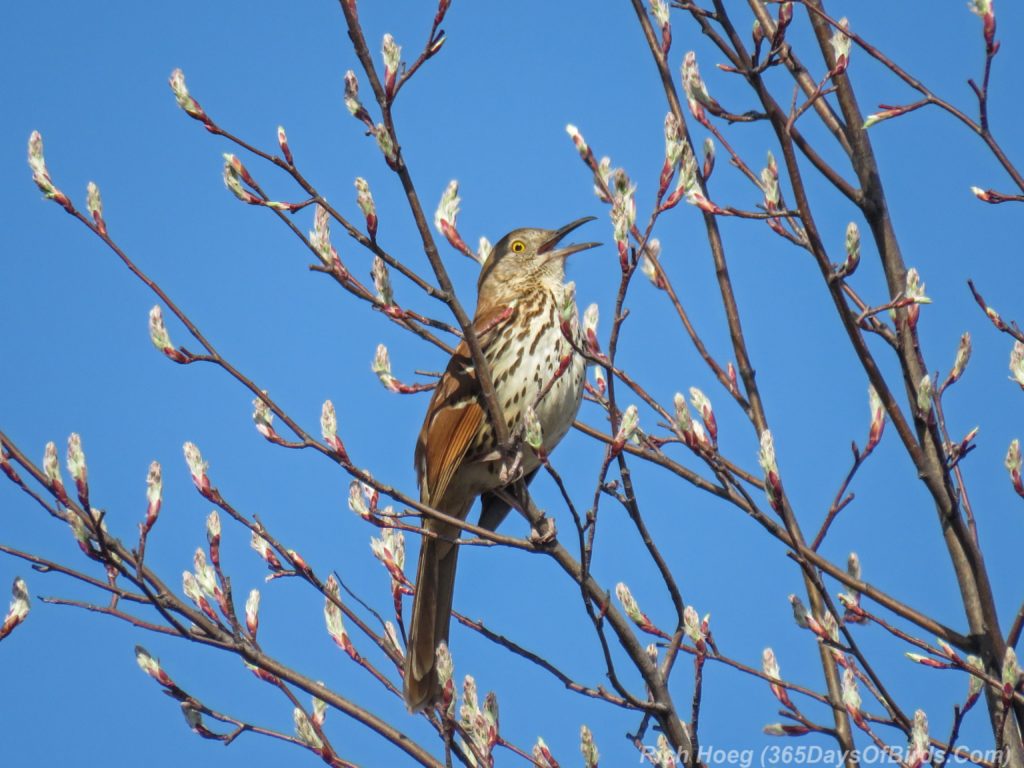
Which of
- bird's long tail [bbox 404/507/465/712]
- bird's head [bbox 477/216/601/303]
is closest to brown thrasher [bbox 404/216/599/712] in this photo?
bird's long tail [bbox 404/507/465/712]

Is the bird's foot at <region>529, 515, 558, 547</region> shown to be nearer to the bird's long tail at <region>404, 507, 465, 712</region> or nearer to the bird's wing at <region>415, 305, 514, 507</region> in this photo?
the bird's long tail at <region>404, 507, 465, 712</region>

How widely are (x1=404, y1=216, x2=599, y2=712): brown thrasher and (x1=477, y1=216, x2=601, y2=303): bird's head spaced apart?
238 millimetres

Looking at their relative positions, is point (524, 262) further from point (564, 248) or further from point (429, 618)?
point (429, 618)

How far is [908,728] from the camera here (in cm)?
298

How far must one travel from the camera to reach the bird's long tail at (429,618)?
13.0ft

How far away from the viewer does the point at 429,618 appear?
414cm

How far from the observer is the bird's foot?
3.35 meters

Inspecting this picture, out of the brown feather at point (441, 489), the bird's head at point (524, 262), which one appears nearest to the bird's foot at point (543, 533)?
the brown feather at point (441, 489)

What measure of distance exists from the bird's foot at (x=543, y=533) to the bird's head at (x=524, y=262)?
1.73 m

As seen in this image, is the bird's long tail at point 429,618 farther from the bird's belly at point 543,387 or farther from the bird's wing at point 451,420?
the bird's belly at point 543,387

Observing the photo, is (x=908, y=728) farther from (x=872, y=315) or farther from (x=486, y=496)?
(x=486, y=496)

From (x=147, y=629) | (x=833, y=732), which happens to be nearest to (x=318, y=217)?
(x=147, y=629)

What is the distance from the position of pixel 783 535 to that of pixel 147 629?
5.12 feet

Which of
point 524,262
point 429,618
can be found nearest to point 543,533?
point 429,618
